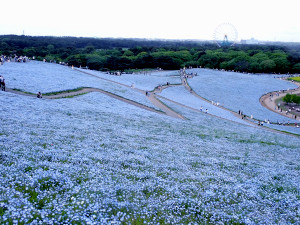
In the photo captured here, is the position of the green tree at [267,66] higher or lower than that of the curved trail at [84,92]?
higher

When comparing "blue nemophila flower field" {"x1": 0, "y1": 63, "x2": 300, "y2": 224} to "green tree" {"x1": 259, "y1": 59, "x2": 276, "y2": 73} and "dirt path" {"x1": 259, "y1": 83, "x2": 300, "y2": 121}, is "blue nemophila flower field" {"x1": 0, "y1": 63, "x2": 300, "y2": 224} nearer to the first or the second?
"dirt path" {"x1": 259, "y1": 83, "x2": 300, "y2": 121}

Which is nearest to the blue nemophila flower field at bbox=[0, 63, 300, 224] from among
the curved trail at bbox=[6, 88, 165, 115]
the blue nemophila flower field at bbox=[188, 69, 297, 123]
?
the curved trail at bbox=[6, 88, 165, 115]

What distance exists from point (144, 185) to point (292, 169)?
11.6 meters

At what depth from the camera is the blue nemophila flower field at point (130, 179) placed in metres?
7.21

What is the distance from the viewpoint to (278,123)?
4781cm

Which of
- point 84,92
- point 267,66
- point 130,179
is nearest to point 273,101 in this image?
point 84,92

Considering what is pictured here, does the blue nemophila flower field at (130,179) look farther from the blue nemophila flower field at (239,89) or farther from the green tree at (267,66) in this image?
the green tree at (267,66)

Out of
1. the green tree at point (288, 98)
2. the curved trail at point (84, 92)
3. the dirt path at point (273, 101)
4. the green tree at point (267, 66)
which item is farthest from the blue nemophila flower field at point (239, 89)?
the green tree at point (267, 66)

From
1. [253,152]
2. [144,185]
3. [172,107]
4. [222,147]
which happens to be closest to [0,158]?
[144,185]

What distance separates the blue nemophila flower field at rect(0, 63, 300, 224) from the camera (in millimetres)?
7208

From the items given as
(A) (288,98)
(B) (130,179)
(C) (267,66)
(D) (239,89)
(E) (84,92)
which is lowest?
(B) (130,179)

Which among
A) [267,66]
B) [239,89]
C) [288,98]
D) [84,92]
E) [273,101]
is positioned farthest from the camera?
[267,66]

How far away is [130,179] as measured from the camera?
10180 mm

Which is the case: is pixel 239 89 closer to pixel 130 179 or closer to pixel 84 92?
pixel 84 92
